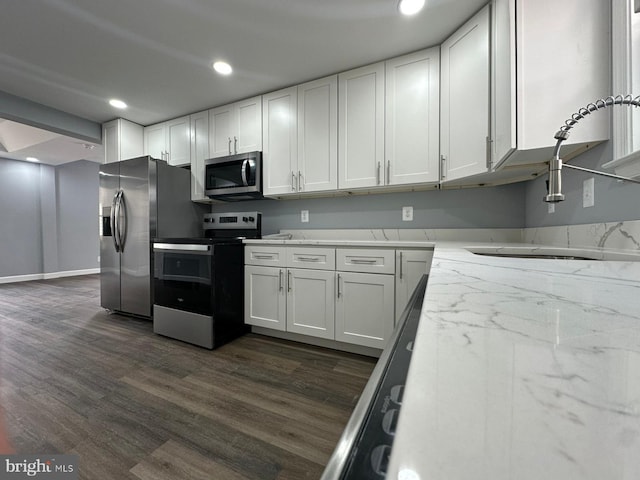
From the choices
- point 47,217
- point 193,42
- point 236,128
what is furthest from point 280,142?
point 47,217

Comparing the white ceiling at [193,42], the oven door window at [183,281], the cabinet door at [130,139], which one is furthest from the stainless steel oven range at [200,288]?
the cabinet door at [130,139]

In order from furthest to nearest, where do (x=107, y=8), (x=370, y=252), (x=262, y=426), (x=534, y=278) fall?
(x=370, y=252) < (x=107, y=8) < (x=262, y=426) < (x=534, y=278)

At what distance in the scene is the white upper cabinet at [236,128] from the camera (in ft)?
8.85

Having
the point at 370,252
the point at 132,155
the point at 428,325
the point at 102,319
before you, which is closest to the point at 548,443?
the point at 428,325

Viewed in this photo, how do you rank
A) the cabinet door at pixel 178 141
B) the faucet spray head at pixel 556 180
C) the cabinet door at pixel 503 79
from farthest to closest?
the cabinet door at pixel 178 141
the cabinet door at pixel 503 79
the faucet spray head at pixel 556 180

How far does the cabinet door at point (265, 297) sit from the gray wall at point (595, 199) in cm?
185

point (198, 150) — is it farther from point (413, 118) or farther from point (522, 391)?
point (522, 391)

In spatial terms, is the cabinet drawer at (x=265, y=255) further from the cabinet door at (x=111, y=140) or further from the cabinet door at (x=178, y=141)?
the cabinet door at (x=111, y=140)

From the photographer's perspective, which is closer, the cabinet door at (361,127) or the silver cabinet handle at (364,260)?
the silver cabinet handle at (364,260)

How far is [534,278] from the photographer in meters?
0.60

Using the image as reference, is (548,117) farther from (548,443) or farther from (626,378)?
(548,443)

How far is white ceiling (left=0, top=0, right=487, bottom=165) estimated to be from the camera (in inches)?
67.4

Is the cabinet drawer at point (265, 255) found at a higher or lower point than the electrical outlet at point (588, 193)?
lower

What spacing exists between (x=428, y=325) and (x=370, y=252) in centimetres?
166
